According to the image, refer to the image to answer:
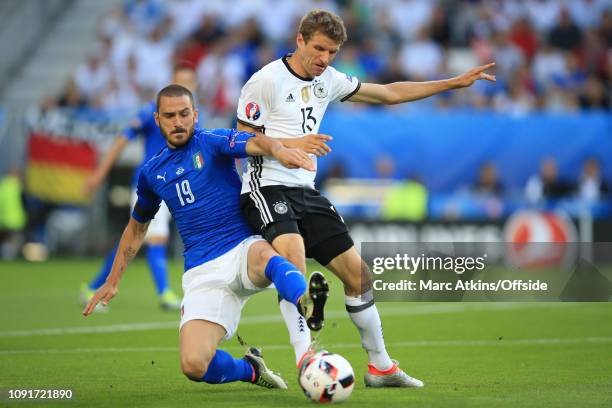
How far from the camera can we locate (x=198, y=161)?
757 cm

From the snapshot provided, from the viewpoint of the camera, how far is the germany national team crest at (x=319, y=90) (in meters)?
7.82

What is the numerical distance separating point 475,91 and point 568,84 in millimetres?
1737

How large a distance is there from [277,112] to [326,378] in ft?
6.38

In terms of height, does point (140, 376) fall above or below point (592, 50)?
below

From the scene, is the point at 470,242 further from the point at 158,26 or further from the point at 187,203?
the point at 187,203

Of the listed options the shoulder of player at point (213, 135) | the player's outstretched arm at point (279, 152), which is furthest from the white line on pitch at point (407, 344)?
the player's outstretched arm at point (279, 152)

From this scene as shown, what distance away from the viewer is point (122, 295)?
15.1 meters

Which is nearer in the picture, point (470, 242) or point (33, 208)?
point (470, 242)

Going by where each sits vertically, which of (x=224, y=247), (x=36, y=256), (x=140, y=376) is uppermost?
(x=224, y=247)

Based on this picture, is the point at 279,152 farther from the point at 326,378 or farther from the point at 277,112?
the point at 326,378

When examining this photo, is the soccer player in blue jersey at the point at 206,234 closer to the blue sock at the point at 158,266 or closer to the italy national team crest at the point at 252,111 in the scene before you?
the italy national team crest at the point at 252,111

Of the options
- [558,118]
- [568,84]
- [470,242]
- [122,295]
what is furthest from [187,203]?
[568,84]

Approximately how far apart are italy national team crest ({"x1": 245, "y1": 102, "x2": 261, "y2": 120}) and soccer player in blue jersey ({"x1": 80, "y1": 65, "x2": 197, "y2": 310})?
13.5 feet

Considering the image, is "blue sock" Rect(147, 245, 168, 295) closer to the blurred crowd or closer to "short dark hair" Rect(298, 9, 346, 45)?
"short dark hair" Rect(298, 9, 346, 45)
